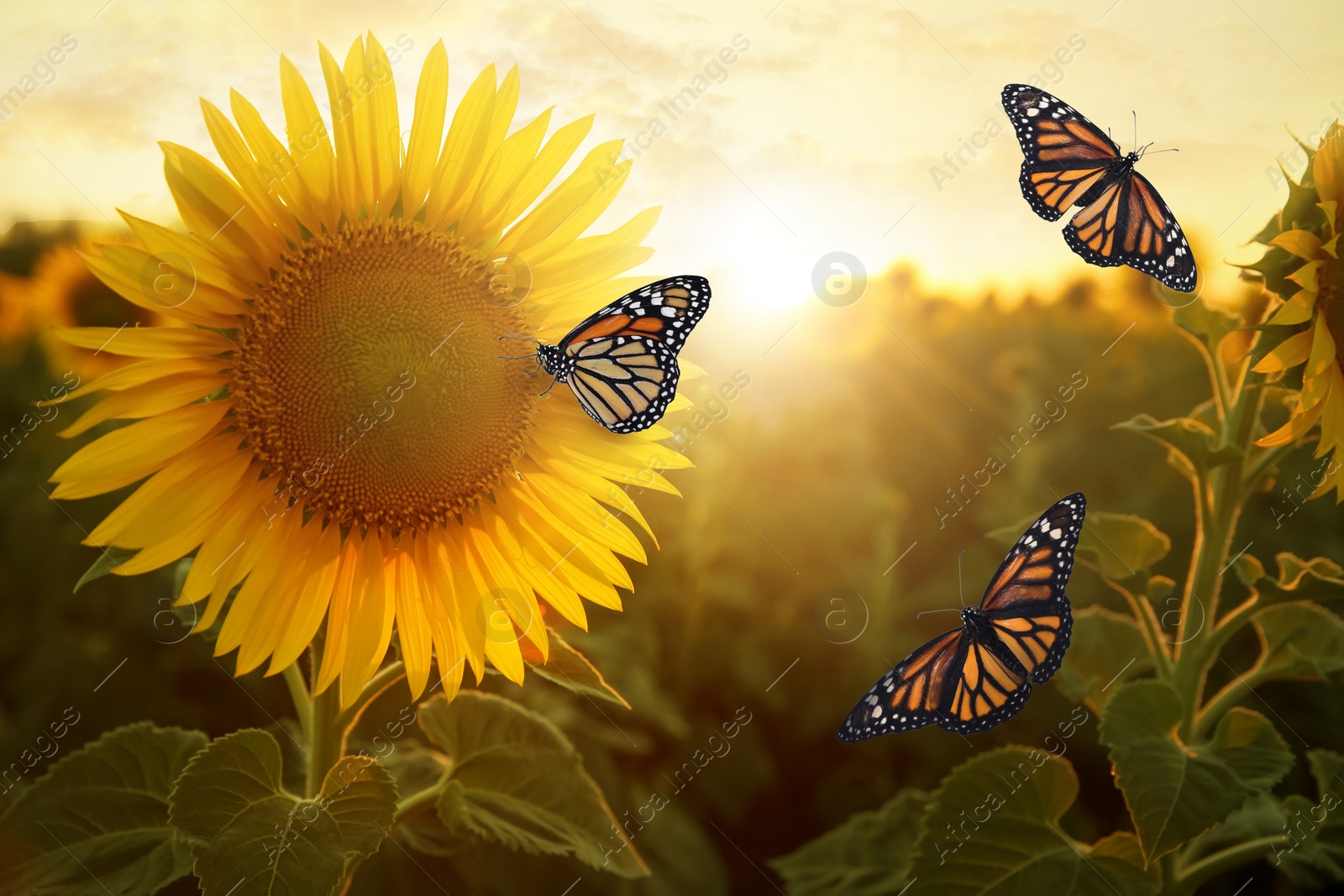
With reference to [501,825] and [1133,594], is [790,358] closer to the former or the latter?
[1133,594]

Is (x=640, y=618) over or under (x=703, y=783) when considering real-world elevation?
over

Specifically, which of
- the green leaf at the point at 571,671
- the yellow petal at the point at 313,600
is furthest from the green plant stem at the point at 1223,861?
the yellow petal at the point at 313,600

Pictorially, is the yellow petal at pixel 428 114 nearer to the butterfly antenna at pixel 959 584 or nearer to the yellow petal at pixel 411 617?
the yellow petal at pixel 411 617

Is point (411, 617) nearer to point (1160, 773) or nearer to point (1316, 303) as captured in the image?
point (1160, 773)

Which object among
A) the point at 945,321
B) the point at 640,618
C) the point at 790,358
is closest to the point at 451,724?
the point at 640,618

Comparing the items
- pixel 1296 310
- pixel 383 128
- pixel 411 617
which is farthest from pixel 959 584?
pixel 383 128

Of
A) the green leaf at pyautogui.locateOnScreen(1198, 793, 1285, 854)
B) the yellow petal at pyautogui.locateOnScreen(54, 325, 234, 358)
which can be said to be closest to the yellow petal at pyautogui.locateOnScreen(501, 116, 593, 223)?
the yellow petal at pyautogui.locateOnScreen(54, 325, 234, 358)
